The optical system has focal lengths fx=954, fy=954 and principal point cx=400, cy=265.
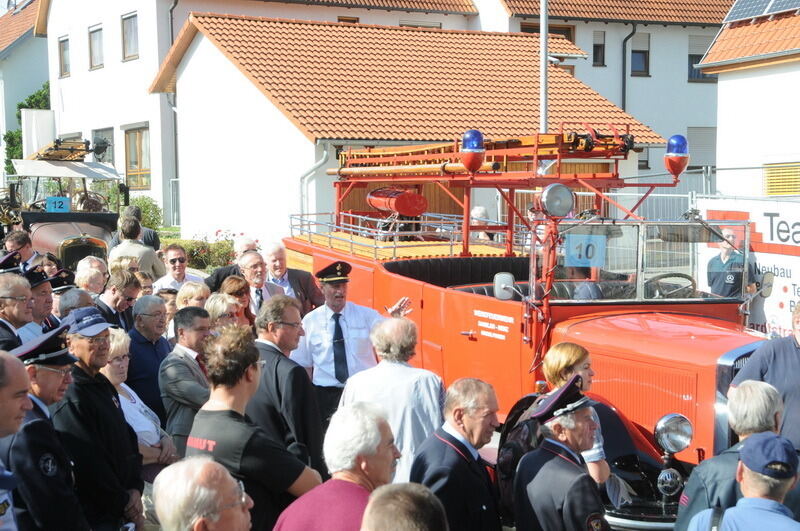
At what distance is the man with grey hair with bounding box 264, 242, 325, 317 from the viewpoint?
854cm

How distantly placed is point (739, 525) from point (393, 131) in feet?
61.2

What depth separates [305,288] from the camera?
8.78 m

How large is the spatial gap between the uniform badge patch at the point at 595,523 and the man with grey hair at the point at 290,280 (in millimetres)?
5063

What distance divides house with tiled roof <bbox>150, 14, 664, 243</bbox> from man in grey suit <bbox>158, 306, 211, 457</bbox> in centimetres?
1521

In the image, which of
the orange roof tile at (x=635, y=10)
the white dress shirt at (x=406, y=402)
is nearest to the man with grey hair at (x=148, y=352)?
the white dress shirt at (x=406, y=402)

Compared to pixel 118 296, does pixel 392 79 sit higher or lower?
higher

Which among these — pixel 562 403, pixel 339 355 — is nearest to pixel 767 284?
pixel 339 355

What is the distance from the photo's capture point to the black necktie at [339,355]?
262 inches

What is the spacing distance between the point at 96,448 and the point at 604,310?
4.08m

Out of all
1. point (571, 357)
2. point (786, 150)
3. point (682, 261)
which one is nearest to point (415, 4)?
point (786, 150)

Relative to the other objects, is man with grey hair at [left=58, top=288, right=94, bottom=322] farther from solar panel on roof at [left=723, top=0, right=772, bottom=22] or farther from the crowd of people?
solar panel on roof at [left=723, top=0, right=772, bottom=22]

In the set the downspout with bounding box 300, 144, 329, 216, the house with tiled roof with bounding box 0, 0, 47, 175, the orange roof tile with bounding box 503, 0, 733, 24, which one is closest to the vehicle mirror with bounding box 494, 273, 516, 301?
the downspout with bounding box 300, 144, 329, 216

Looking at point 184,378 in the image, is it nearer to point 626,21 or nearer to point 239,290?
point 239,290

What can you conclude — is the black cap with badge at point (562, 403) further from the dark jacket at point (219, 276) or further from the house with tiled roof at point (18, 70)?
the house with tiled roof at point (18, 70)
